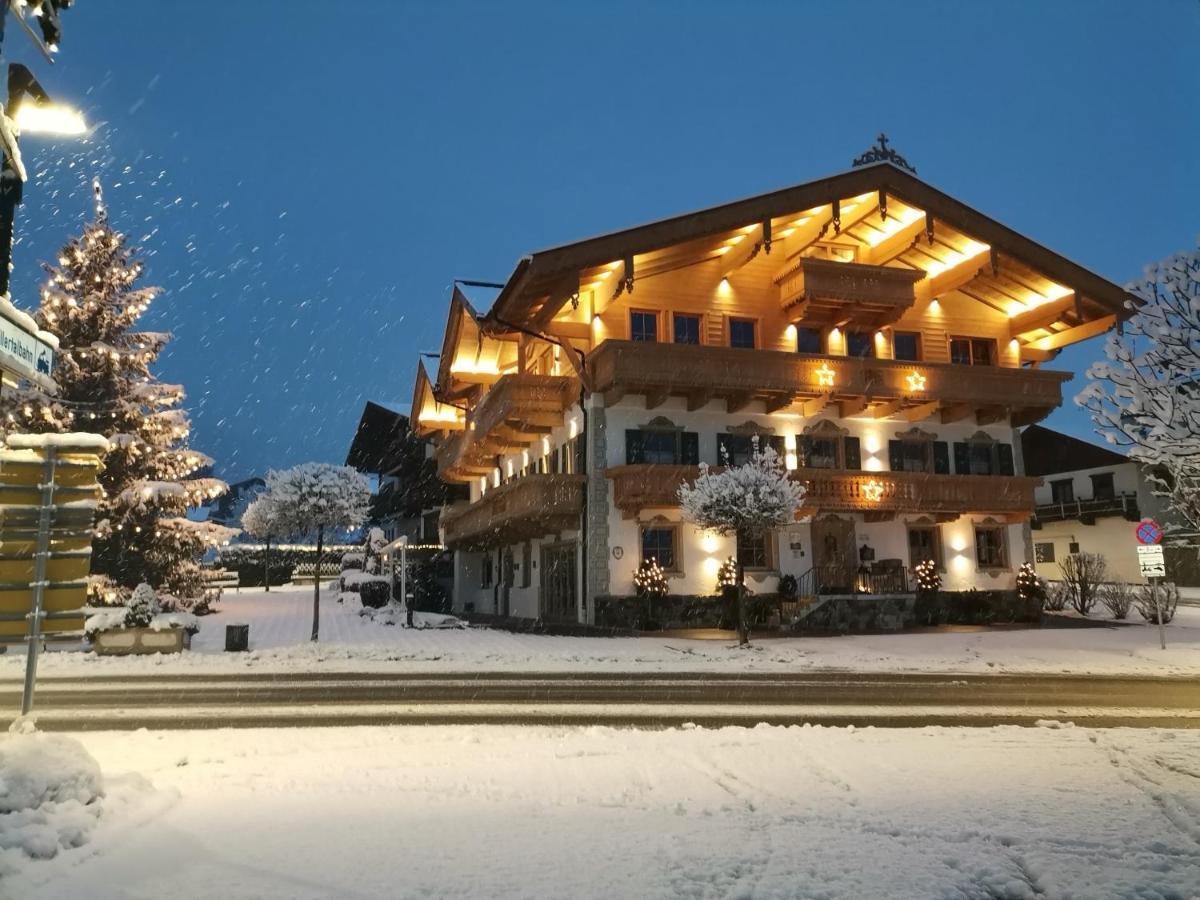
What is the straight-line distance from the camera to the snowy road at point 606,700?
1094 cm

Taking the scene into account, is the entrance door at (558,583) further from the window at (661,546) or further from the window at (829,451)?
the window at (829,451)

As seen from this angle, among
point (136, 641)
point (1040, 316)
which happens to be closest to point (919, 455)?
point (1040, 316)

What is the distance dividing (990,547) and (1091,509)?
70.4ft

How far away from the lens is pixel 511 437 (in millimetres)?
34281

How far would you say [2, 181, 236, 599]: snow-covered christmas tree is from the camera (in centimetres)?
2747

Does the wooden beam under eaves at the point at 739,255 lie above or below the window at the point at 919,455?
→ above

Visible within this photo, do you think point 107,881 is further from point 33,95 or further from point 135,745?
point 33,95

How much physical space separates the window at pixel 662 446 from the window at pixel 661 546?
7.25ft

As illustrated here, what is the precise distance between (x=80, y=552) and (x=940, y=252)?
100 feet

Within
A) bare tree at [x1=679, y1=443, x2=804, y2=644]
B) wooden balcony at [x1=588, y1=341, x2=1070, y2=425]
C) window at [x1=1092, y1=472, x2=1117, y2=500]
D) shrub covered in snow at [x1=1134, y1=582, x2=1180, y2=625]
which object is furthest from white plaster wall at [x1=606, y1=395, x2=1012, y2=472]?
window at [x1=1092, y1=472, x2=1117, y2=500]

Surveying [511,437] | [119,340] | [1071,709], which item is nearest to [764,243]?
[511,437]

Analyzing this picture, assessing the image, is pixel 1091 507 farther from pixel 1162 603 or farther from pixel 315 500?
pixel 315 500

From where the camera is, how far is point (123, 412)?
28109mm

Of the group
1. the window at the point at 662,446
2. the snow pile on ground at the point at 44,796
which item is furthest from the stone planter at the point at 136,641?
the snow pile on ground at the point at 44,796
